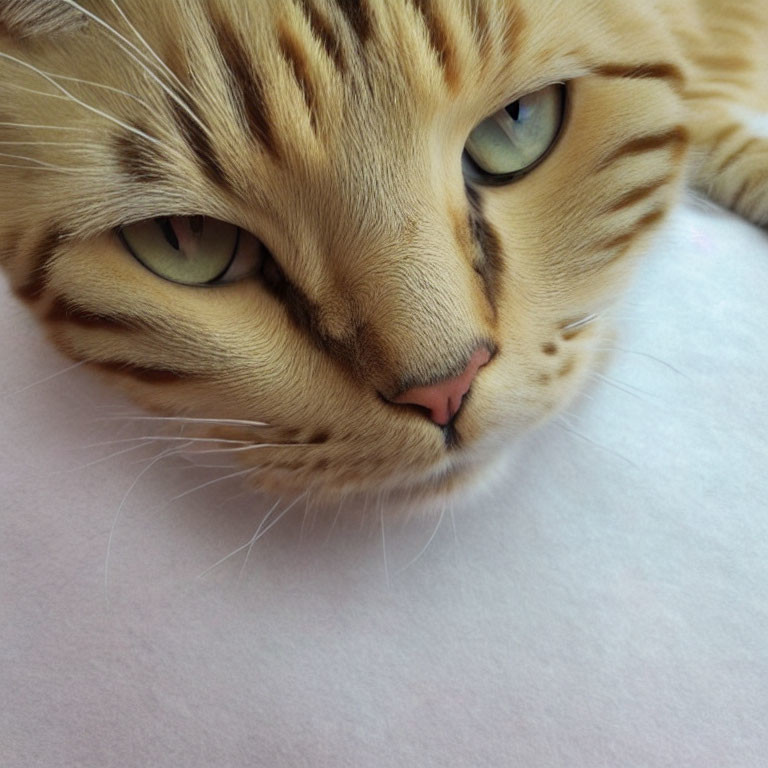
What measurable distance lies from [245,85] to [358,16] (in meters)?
0.09

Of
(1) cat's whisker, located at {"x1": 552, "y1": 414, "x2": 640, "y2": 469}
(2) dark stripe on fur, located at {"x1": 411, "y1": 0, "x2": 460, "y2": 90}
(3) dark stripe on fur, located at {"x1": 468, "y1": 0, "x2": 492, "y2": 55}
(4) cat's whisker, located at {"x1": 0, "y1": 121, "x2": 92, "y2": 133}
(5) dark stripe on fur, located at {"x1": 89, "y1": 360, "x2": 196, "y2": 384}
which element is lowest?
(5) dark stripe on fur, located at {"x1": 89, "y1": 360, "x2": 196, "y2": 384}

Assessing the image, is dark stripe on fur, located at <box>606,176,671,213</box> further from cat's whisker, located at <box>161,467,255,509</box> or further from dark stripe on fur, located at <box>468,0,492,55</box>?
cat's whisker, located at <box>161,467,255,509</box>

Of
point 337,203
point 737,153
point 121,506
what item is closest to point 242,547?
point 121,506

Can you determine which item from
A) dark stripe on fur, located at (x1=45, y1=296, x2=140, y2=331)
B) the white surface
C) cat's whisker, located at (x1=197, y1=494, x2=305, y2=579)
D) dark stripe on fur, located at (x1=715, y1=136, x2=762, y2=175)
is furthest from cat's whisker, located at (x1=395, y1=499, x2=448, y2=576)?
dark stripe on fur, located at (x1=715, y1=136, x2=762, y2=175)

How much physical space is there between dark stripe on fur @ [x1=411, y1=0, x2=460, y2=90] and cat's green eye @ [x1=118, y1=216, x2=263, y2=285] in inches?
7.4

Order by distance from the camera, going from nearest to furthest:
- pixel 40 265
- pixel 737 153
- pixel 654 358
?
1. pixel 40 265
2. pixel 654 358
3. pixel 737 153

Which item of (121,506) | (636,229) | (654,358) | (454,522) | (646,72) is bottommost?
(121,506)

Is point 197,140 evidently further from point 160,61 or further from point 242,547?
point 242,547

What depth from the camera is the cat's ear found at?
534mm

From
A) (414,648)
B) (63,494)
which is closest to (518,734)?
(414,648)

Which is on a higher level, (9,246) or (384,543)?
(9,246)

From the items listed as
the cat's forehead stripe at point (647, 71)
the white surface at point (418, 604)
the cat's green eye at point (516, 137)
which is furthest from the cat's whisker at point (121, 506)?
the cat's forehead stripe at point (647, 71)

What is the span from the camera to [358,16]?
1.66 feet

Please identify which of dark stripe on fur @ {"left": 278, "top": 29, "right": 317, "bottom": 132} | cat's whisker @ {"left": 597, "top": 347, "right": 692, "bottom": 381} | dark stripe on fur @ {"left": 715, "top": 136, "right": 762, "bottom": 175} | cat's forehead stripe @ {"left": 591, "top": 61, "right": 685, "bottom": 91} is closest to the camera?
dark stripe on fur @ {"left": 278, "top": 29, "right": 317, "bottom": 132}
